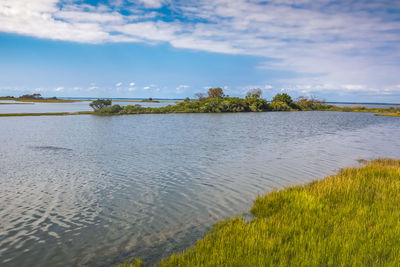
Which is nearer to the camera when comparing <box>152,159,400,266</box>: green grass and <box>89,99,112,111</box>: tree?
<box>152,159,400,266</box>: green grass

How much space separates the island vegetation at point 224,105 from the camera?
313 feet

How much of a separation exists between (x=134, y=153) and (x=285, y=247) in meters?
20.6

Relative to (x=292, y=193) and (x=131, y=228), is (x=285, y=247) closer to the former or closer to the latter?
(x=292, y=193)

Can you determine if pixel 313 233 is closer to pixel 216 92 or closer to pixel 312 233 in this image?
pixel 312 233

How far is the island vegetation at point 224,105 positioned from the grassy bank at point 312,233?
85.8m

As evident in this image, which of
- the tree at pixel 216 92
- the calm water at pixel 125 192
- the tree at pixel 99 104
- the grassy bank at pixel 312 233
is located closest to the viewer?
the grassy bank at pixel 312 233

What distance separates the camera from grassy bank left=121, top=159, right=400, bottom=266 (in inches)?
273

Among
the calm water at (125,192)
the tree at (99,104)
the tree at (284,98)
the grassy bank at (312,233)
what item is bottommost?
the calm water at (125,192)

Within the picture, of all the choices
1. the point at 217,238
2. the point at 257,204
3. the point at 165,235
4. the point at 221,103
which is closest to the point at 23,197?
the point at 165,235

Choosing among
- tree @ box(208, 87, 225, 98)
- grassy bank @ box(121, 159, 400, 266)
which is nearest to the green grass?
grassy bank @ box(121, 159, 400, 266)

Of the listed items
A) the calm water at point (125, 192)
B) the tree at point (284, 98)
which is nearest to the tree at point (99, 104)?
the calm water at point (125, 192)

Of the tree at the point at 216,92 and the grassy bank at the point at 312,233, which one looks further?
the tree at the point at 216,92

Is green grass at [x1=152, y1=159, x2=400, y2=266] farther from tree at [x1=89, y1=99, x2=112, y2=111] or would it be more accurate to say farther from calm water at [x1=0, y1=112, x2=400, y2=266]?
tree at [x1=89, y1=99, x2=112, y2=111]

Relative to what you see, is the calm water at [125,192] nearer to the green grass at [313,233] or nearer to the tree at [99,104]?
the green grass at [313,233]
